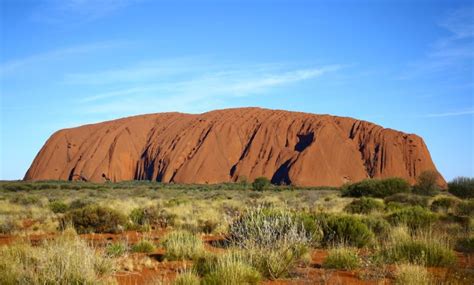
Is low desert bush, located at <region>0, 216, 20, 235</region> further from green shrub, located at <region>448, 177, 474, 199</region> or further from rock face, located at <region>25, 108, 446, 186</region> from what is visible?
rock face, located at <region>25, 108, 446, 186</region>

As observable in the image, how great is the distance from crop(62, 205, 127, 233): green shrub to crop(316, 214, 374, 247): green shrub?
5.84 m

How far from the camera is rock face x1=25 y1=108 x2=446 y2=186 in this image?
71.8 meters

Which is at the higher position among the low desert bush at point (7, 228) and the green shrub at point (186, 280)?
the green shrub at point (186, 280)

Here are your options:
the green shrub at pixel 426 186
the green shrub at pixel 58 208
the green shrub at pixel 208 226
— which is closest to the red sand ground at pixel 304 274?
the green shrub at pixel 208 226

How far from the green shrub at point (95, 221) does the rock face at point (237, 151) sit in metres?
54.0

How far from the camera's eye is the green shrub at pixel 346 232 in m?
9.92

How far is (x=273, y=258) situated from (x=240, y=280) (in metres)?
1.16

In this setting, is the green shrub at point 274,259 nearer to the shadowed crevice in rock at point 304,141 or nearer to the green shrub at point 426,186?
the green shrub at point 426,186

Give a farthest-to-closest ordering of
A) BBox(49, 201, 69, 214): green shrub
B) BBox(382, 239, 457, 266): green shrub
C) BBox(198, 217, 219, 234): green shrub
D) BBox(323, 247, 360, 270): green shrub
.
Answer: BBox(49, 201, 69, 214): green shrub → BBox(198, 217, 219, 234): green shrub → BBox(382, 239, 457, 266): green shrub → BBox(323, 247, 360, 270): green shrub

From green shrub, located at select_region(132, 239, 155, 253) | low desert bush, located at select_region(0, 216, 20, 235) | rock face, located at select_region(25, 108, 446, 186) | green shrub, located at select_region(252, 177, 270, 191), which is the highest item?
rock face, located at select_region(25, 108, 446, 186)

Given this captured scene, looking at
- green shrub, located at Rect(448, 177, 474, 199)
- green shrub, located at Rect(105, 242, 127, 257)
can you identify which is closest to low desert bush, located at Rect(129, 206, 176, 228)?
green shrub, located at Rect(105, 242, 127, 257)

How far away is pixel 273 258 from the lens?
6.58m

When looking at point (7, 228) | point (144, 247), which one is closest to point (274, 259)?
point (144, 247)

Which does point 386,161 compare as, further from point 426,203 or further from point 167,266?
point 167,266
